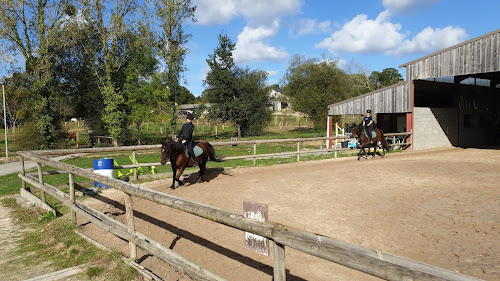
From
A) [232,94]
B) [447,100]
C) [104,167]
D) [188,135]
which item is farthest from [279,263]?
[232,94]

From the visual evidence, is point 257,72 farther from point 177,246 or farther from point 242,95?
point 177,246

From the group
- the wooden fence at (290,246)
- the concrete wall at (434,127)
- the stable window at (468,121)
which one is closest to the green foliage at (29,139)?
the wooden fence at (290,246)

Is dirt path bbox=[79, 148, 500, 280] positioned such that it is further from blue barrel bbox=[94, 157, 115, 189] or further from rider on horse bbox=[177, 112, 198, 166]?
rider on horse bbox=[177, 112, 198, 166]

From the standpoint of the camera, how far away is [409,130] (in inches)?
797

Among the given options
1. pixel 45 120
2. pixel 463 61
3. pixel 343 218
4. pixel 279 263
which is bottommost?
pixel 343 218

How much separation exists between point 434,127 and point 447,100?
339 cm

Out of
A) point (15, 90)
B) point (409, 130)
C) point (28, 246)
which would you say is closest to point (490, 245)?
point (28, 246)

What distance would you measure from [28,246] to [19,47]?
25042 millimetres

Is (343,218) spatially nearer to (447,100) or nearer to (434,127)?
(434,127)

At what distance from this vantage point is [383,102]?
2152 cm

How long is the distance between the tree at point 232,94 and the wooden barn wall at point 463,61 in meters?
21.3

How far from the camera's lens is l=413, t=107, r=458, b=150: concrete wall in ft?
67.6

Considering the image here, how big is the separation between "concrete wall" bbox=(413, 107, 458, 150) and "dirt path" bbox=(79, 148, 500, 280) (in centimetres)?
971

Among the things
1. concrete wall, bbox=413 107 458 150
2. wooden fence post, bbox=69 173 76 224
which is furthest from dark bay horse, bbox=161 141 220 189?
concrete wall, bbox=413 107 458 150
